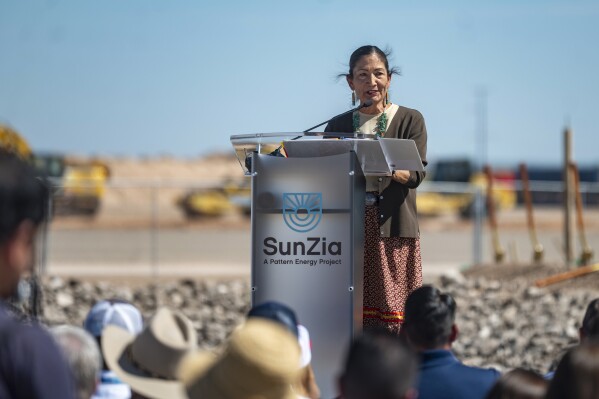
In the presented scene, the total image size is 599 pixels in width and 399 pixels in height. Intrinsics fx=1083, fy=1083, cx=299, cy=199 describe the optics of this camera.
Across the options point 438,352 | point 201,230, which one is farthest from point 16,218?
point 201,230

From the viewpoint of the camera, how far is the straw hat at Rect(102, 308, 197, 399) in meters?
3.57

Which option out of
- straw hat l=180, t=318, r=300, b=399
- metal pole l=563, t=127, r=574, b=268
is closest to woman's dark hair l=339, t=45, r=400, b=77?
straw hat l=180, t=318, r=300, b=399

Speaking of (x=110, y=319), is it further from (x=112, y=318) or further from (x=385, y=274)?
(x=385, y=274)

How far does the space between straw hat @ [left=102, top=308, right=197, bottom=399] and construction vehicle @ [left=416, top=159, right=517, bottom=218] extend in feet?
83.6

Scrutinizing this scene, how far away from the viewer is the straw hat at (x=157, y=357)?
3.57 metres

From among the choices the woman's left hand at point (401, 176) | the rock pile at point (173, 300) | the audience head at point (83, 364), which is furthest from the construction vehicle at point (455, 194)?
the audience head at point (83, 364)

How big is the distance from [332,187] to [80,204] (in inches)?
1279

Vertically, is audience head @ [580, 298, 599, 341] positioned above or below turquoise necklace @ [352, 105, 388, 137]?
below

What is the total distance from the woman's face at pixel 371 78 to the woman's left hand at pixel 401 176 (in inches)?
17.1

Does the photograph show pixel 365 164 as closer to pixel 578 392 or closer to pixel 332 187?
pixel 332 187

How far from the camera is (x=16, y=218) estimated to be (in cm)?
265

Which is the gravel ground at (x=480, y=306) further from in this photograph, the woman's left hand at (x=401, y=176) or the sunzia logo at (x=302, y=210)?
the sunzia logo at (x=302, y=210)

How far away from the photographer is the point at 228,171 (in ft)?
229

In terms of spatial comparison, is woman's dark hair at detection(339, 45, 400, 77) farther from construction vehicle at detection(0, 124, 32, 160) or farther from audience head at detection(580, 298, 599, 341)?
construction vehicle at detection(0, 124, 32, 160)
